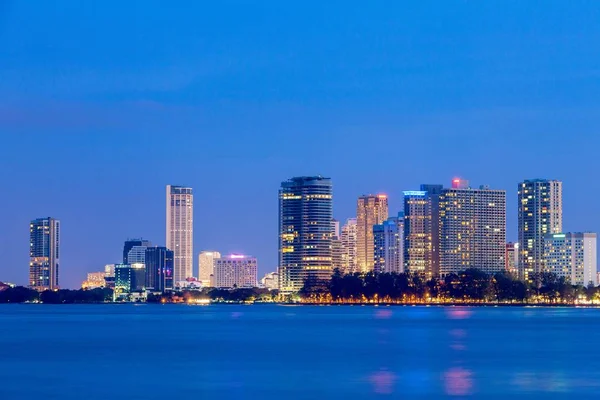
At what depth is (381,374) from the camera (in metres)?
77.0

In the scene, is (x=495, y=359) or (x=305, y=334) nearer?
(x=495, y=359)

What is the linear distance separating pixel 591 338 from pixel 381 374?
52.6 m

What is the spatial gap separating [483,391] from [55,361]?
114 feet

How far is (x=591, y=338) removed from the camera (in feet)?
406

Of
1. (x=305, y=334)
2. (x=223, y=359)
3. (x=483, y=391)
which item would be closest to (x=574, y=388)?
(x=483, y=391)

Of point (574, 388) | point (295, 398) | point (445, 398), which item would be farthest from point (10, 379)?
point (574, 388)

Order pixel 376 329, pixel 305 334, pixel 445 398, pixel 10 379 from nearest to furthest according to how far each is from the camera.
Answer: pixel 445 398
pixel 10 379
pixel 305 334
pixel 376 329

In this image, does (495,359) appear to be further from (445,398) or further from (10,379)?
(10,379)

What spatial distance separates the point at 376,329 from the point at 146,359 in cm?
6290

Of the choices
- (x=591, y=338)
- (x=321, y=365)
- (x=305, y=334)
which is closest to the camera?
(x=321, y=365)

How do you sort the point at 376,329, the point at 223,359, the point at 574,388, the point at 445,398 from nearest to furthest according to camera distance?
1. the point at 445,398
2. the point at 574,388
3. the point at 223,359
4. the point at 376,329

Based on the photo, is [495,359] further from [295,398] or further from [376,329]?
[376,329]

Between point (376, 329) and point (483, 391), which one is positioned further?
point (376, 329)

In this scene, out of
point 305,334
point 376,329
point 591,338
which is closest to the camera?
point 591,338
